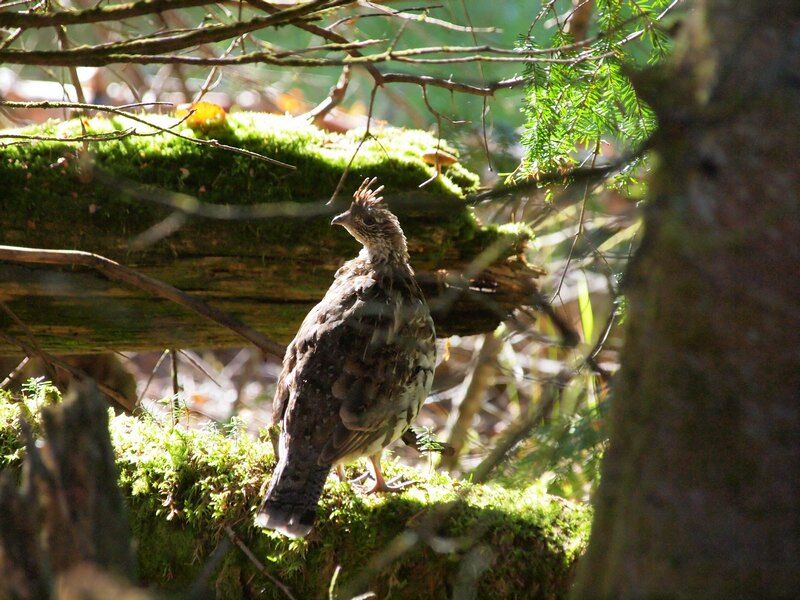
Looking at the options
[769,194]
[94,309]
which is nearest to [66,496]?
[769,194]

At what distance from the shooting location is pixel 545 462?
255cm

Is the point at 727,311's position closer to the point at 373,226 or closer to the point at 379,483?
the point at 379,483

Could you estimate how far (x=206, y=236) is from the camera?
487 cm

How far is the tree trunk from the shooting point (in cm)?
187

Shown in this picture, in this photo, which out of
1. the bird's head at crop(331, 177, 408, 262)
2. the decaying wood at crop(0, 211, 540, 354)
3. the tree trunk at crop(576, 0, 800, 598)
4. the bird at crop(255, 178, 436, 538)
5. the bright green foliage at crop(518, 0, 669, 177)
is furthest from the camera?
the bird's head at crop(331, 177, 408, 262)

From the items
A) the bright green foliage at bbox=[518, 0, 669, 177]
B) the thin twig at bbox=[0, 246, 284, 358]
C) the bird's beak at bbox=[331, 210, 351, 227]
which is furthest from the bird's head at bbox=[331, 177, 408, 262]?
the bright green foliage at bbox=[518, 0, 669, 177]

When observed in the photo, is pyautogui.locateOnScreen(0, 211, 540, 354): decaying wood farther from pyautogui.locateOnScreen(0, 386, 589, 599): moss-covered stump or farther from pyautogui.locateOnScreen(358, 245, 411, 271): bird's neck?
pyautogui.locateOnScreen(0, 386, 589, 599): moss-covered stump

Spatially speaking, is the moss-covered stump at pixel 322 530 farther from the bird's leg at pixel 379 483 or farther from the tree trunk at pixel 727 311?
the tree trunk at pixel 727 311

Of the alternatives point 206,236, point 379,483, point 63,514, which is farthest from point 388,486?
point 63,514

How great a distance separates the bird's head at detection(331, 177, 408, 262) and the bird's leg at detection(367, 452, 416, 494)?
1268 mm

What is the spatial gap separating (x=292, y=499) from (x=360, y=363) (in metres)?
0.97

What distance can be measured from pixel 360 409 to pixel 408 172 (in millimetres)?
1749

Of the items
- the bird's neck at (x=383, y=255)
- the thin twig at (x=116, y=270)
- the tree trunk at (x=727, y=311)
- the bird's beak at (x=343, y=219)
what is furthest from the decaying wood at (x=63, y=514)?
the bird's neck at (x=383, y=255)

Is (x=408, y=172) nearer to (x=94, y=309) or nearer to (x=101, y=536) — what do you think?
(x=94, y=309)
